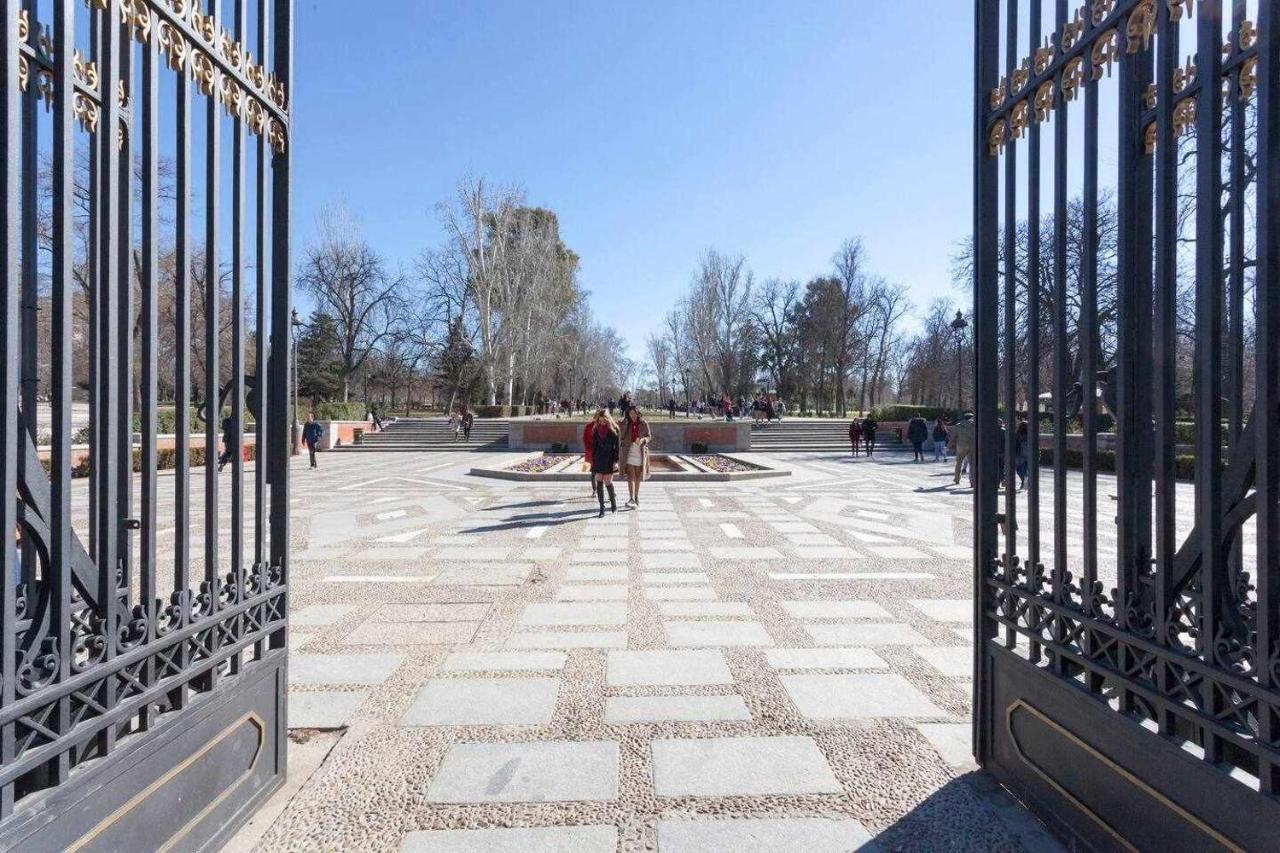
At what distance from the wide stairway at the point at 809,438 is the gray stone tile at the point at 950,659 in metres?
24.9

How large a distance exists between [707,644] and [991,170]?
125 inches

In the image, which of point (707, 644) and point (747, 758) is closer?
point (747, 758)

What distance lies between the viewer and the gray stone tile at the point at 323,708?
3.54 meters

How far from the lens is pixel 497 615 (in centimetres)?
541

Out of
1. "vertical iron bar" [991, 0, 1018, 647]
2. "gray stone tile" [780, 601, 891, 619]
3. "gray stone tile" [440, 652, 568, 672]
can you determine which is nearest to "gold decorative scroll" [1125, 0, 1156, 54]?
"vertical iron bar" [991, 0, 1018, 647]

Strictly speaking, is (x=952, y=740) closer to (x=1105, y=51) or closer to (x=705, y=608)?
(x=705, y=608)

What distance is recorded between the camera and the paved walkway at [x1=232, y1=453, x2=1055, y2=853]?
267 centimetres

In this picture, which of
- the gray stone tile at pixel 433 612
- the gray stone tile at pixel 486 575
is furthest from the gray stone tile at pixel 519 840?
the gray stone tile at pixel 486 575

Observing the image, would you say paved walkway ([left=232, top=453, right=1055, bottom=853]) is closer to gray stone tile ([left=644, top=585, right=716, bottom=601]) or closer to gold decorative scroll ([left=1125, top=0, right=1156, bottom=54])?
gray stone tile ([left=644, top=585, right=716, bottom=601])

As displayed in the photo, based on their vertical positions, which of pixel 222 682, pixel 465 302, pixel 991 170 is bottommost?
pixel 222 682

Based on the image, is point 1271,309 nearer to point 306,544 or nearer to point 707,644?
point 707,644

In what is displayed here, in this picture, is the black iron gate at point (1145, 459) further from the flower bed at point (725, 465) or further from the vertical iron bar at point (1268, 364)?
the flower bed at point (725, 465)

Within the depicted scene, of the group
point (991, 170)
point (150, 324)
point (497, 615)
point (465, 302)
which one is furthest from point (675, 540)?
point (465, 302)

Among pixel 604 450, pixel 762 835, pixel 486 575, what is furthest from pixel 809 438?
pixel 762 835
